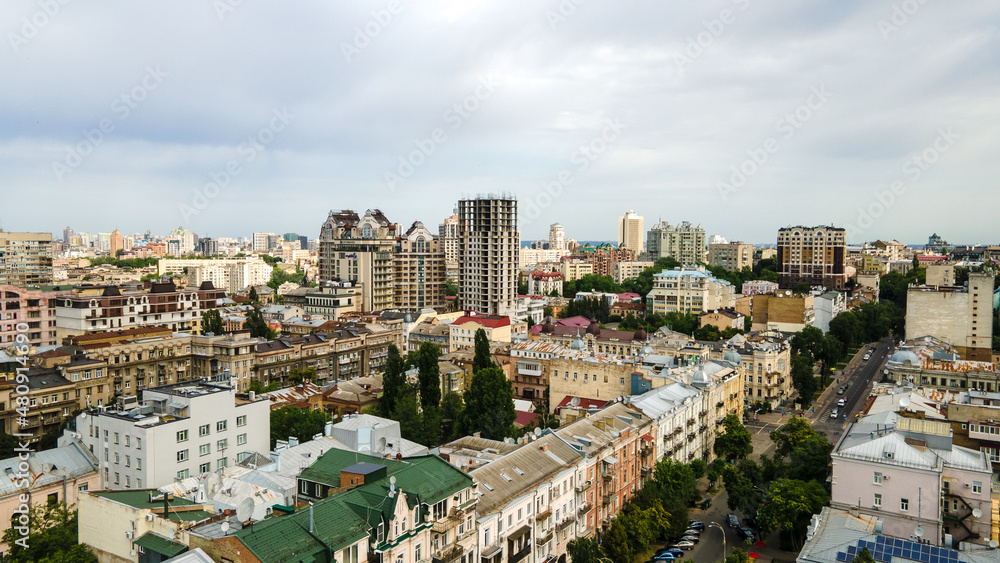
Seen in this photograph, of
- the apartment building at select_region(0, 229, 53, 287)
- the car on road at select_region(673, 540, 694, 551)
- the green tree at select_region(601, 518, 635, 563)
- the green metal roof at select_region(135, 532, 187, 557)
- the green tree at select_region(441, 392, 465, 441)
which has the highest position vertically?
the apartment building at select_region(0, 229, 53, 287)

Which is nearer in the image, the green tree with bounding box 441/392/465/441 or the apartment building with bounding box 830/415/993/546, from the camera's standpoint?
the apartment building with bounding box 830/415/993/546

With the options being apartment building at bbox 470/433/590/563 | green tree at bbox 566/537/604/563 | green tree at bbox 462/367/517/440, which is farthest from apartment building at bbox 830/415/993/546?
green tree at bbox 462/367/517/440

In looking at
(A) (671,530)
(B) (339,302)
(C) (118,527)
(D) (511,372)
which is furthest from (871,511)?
(B) (339,302)

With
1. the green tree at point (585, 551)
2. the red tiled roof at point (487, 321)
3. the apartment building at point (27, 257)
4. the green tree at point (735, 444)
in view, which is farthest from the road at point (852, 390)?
the apartment building at point (27, 257)

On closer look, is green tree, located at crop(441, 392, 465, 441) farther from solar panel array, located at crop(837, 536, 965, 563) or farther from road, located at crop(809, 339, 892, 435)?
road, located at crop(809, 339, 892, 435)

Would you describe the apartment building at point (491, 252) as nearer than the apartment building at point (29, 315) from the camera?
No

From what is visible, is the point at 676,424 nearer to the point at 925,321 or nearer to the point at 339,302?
the point at 925,321

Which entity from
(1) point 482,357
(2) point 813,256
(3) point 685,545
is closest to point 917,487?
(3) point 685,545

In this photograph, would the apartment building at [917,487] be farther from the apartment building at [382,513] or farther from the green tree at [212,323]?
the green tree at [212,323]
